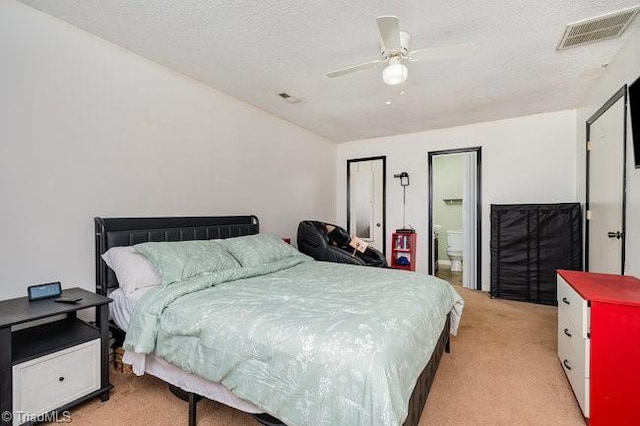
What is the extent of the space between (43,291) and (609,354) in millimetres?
3445

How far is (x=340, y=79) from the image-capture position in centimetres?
316

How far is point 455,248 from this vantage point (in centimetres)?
588

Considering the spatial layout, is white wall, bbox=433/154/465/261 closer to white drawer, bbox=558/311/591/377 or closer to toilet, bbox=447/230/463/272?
toilet, bbox=447/230/463/272

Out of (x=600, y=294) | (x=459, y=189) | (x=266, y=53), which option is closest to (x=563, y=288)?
(x=600, y=294)

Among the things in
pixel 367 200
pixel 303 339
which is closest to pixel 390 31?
pixel 303 339

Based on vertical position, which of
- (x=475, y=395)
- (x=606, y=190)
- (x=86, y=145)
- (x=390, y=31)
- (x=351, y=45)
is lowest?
(x=475, y=395)

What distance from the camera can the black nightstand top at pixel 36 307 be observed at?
5.34 feet

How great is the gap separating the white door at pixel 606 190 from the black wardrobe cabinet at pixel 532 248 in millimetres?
238

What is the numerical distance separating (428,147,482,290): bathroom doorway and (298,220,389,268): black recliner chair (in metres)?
1.47

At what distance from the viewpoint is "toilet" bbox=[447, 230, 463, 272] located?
A: 5.83 m

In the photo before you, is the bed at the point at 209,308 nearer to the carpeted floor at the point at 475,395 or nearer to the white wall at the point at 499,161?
the carpeted floor at the point at 475,395

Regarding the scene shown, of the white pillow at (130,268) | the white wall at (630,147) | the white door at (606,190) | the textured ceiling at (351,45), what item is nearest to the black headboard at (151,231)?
the white pillow at (130,268)

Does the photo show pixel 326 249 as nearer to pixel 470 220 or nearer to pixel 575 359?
pixel 470 220

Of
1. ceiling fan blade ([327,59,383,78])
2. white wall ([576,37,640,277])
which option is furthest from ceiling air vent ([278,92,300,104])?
white wall ([576,37,640,277])
